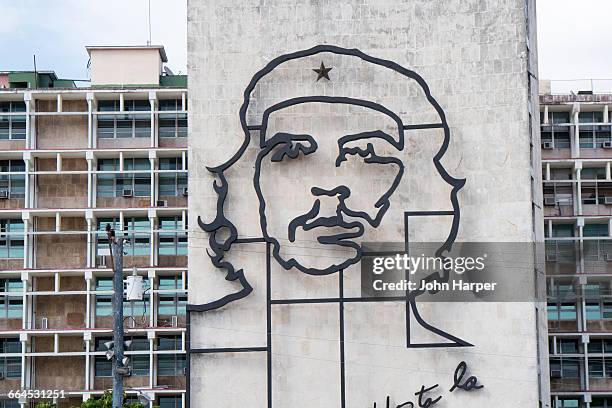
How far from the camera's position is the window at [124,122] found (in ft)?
199

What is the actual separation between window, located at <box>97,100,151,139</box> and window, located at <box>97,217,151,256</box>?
12.4 ft

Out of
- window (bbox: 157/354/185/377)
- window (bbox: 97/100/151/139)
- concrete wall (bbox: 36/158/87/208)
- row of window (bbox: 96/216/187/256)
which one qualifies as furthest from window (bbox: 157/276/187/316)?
window (bbox: 97/100/151/139)

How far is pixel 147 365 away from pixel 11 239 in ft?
27.0

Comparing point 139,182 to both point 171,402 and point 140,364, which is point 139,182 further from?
point 171,402

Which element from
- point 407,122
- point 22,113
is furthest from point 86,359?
point 407,122

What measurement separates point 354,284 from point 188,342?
511 centimetres

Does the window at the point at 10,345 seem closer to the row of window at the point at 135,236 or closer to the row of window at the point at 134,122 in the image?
the row of window at the point at 135,236

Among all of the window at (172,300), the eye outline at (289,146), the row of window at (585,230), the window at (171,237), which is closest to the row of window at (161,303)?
the window at (172,300)

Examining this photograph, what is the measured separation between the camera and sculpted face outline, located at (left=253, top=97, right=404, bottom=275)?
39625 mm

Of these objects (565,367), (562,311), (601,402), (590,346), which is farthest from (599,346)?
(601,402)

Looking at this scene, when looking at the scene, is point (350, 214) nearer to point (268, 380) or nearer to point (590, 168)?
point (268, 380)

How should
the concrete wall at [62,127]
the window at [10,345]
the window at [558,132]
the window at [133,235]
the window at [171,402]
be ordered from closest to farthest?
the window at [171,402] → the window at [10,345] → the window at [133,235] → the window at [558,132] → the concrete wall at [62,127]

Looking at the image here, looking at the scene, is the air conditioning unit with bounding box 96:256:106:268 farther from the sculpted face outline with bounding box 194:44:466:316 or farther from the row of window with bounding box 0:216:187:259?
the sculpted face outline with bounding box 194:44:466:316

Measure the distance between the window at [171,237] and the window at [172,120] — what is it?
152 inches
